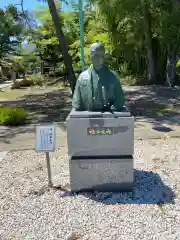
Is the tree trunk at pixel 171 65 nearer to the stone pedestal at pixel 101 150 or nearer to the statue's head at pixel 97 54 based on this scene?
the statue's head at pixel 97 54

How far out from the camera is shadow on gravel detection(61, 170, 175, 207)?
3104mm

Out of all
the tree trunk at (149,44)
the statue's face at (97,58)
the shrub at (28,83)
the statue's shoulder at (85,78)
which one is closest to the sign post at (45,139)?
the statue's shoulder at (85,78)

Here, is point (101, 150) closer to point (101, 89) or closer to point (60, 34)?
point (101, 89)

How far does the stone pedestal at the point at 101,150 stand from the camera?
308cm

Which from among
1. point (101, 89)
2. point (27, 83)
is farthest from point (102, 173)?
point (27, 83)

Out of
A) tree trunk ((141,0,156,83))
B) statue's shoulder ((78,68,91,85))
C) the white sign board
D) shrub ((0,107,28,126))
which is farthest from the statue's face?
tree trunk ((141,0,156,83))

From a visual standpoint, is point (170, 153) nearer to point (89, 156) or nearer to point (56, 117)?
point (89, 156)

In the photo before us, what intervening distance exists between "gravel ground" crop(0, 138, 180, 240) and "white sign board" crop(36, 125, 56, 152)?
53 centimetres

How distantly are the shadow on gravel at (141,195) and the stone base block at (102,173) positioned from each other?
0.08 m

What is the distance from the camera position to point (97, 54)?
3.13 m

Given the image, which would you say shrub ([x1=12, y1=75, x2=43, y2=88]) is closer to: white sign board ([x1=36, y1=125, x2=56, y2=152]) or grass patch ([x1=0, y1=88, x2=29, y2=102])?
A: grass patch ([x1=0, y1=88, x2=29, y2=102])

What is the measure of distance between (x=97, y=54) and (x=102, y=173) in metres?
1.33

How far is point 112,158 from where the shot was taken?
318 centimetres

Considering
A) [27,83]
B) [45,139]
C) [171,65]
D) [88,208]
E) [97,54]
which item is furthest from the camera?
[27,83]
